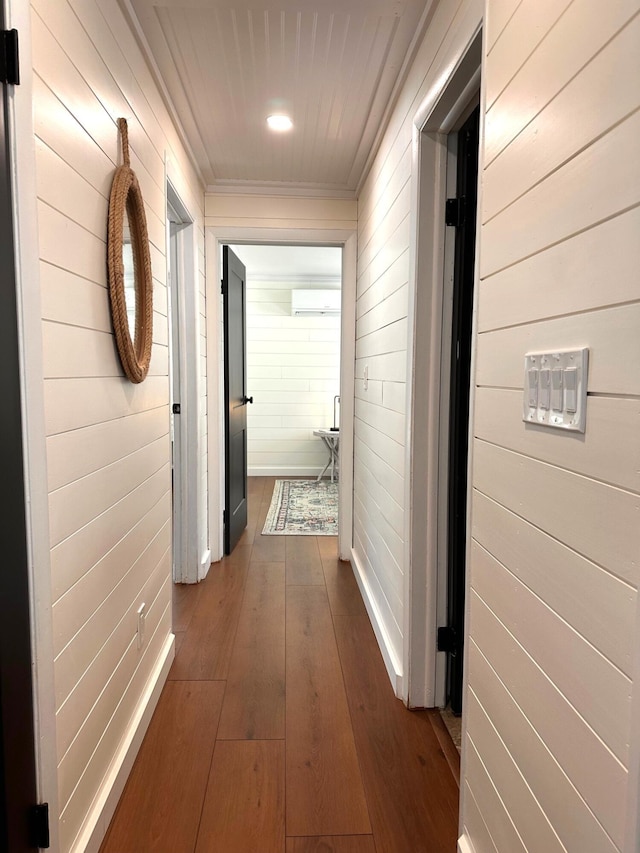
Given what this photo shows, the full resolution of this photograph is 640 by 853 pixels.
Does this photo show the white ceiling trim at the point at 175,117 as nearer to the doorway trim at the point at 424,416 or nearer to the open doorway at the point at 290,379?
the doorway trim at the point at 424,416

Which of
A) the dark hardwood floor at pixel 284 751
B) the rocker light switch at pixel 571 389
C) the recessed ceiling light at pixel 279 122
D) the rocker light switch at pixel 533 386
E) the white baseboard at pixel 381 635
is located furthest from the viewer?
the recessed ceiling light at pixel 279 122

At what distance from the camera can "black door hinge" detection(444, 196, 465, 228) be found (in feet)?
6.15

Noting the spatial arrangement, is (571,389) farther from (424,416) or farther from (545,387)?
(424,416)

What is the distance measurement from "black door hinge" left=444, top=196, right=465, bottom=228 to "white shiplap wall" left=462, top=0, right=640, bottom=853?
666 millimetres

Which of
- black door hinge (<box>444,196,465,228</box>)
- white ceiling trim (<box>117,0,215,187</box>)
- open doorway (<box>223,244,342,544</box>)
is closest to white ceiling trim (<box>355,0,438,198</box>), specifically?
black door hinge (<box>444,196,465,228</box>)

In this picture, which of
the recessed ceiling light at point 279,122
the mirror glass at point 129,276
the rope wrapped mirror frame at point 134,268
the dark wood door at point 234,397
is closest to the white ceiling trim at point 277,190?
the dark wood door at point 234,397

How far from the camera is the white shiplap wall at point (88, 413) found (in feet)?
3.88

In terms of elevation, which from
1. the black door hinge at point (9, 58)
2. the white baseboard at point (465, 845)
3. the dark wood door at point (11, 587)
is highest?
the black door hinge at point (9, 58)

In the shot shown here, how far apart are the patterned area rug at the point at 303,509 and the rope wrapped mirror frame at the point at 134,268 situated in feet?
8.84

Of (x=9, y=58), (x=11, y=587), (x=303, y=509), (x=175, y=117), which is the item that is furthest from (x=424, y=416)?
(x=303, y=509)

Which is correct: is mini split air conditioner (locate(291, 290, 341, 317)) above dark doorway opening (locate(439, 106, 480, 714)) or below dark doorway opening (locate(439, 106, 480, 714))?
above

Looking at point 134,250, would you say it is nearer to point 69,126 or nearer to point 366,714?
point 69,126

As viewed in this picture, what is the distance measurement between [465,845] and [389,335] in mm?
1791

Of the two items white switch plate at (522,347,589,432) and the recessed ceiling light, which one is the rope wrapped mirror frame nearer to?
the recessed ceiling light
